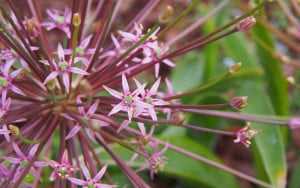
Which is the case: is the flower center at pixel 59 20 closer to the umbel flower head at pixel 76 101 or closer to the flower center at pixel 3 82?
the umbel flower head at pixel 76 101

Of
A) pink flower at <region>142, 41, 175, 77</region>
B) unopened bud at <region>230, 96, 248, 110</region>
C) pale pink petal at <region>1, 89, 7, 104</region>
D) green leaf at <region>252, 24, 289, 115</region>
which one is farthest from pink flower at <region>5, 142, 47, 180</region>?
green leaf at <region>252, 24, 289, 115</region>

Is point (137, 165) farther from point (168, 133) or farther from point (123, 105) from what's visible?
point (123, 105)

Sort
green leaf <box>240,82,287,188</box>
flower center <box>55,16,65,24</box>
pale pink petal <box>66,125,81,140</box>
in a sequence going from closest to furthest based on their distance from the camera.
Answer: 1. pale pink petal <box>66,125,81,140</box>
2. flower center <box>55,16,65,24</box>
3. green leaf <box>240,82,287,188</box>

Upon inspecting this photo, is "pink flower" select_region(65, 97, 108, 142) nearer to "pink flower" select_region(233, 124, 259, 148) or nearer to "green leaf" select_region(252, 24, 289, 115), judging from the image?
"pink flower" select_region(233, 124, 259, 148)

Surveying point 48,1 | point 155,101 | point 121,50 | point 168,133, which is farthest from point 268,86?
point 48,1

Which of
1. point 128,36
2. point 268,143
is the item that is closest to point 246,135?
point 128,36

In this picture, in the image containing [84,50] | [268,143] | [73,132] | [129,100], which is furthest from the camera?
[268,143]

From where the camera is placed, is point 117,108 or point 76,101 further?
point 76,101

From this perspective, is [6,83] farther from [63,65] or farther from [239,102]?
[239,102]

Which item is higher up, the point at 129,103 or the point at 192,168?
the point at 129,103
